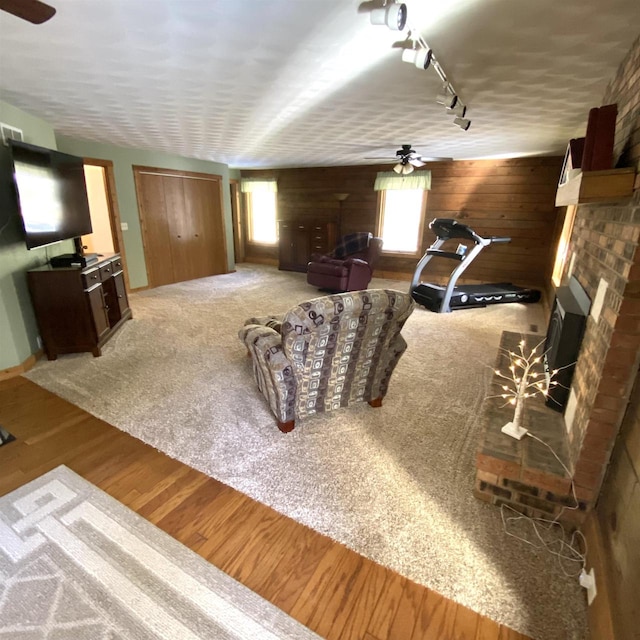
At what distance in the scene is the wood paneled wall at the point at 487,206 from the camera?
18.0ft

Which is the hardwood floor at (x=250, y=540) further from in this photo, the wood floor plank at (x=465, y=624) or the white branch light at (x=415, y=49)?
the white branch light at (x=415, y=49)

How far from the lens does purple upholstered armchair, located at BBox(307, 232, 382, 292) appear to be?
5414 mm

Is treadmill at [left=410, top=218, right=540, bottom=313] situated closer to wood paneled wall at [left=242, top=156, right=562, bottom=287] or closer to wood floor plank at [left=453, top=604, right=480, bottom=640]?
wood paneled wall at [left=242, top=156, right=562, bottom=287]

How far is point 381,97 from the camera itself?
8.59 feet

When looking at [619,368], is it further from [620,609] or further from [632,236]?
[620,609]

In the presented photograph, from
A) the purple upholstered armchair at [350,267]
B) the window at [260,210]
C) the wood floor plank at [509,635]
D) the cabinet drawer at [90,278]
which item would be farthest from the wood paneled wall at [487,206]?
the wood floor plank at [509,635]

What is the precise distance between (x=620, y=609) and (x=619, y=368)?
0.80 meters

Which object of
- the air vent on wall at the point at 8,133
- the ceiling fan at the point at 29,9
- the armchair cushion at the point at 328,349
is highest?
the ceiling fan at the point at 29,9

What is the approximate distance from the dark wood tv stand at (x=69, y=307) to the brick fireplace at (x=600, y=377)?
131 inches

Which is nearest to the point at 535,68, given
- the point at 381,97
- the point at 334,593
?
the point at 381,97

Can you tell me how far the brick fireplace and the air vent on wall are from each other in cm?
403

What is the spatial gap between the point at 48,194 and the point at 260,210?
539 cm

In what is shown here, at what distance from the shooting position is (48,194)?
118 inches

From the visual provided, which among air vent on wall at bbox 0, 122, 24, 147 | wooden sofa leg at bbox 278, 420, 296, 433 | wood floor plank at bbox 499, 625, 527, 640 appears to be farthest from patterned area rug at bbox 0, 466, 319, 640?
air vent on wall at bbox 0, 122, 24, 147
